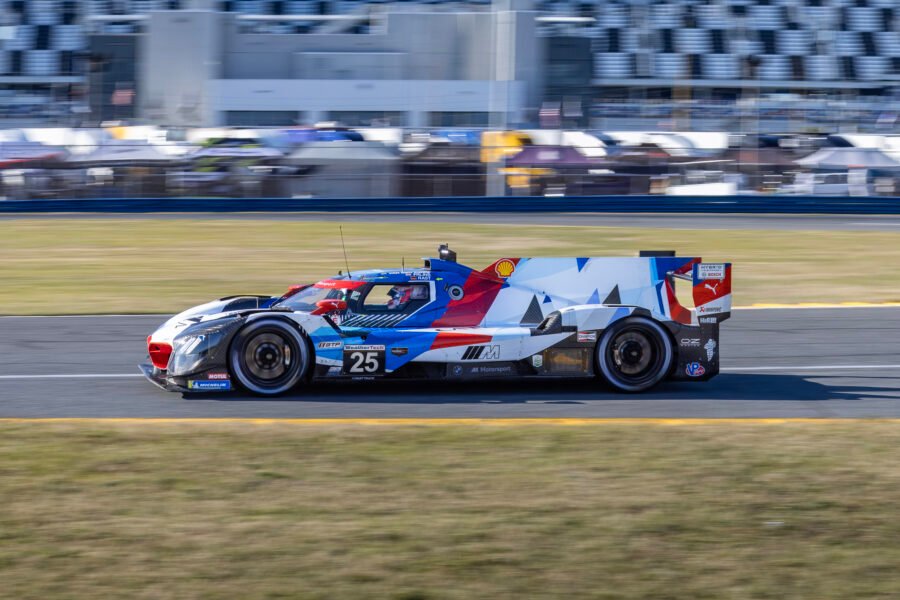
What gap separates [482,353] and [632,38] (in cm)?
4186

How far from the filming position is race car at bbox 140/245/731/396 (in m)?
8.82

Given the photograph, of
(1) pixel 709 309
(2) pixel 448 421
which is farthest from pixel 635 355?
(2) pixel 448 421

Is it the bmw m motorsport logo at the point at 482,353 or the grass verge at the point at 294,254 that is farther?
the grass verge at the point at 294,254

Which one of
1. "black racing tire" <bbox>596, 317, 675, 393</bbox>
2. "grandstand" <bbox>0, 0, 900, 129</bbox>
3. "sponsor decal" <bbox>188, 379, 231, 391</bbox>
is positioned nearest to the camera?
"sponsor decal" <bbox>188, 379, 231, 391</bbox>

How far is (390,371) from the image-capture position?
29.2ft

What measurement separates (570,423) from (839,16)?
158ft

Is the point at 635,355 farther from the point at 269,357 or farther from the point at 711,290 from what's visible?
the point at 269,357

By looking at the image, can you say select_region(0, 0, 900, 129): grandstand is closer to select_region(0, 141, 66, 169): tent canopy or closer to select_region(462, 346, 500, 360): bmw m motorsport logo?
select_region(0, 141, 66, 169): tent canopy

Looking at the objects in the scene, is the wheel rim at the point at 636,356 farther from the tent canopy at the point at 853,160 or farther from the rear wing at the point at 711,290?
the tent canopy at the point at 853,160

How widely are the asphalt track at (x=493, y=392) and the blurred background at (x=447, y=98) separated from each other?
1674 cm

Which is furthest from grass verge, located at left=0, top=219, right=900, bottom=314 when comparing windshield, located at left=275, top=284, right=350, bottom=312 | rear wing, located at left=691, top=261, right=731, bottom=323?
rear wing, located at left=691, top=261, right=731, bottom=323

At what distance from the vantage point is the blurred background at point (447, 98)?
28.4 metres

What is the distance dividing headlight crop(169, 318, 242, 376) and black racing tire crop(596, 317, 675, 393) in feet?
9.69

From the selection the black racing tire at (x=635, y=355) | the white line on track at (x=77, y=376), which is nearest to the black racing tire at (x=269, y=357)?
the white line on track at (x=77, y=376)
